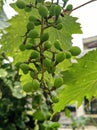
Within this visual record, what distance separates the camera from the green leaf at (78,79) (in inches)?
27.0

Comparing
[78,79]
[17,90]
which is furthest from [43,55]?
[17,90]

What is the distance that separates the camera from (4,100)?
2066mm

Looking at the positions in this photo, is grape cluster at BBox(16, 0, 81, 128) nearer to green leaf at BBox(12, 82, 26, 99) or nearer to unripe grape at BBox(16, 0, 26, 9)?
unripe grape at BBox(16, 0, 26, 9)

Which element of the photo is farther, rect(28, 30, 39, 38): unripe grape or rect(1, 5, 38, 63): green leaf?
rect(1, 5, 38, 63): green leaf

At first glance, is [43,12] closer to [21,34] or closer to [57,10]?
[57,10]

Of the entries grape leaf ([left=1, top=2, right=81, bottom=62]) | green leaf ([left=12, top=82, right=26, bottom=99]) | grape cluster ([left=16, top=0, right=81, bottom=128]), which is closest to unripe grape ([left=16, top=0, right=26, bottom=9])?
grape cluster ([left=16, top=0, right=81, bottom=128])

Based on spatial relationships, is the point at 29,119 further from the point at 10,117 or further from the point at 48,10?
the point at 48,10

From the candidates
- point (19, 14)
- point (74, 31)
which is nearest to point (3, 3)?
point (19, 14)

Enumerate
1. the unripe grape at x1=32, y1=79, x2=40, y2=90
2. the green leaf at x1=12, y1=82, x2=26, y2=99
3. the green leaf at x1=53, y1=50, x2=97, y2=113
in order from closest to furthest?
the unripe grape at x1=32, y1=79, x2=40, y2=90, the green leaf at x1=53, y1=50, x2=97, y2=113, the green leaf at x1=12, y1=82, x2=26, y2=99

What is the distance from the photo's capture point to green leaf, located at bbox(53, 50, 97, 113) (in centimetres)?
69

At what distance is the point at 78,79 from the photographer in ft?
2.31

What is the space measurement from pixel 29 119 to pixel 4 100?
247 millimetres

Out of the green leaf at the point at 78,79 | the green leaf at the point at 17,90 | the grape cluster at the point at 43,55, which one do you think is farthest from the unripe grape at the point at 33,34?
the green leaf at the point at 17,90

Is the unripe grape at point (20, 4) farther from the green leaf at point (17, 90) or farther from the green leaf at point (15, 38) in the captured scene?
the green leaf at point (17, 90)
